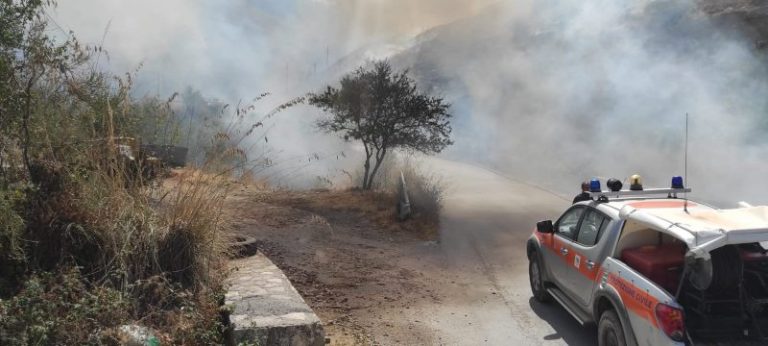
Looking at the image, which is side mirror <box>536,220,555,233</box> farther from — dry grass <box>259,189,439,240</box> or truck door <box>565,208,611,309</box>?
dry grass <box>259,189,439,240</box>

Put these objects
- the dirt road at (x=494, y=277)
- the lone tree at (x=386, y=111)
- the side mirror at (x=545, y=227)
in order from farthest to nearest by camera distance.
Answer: the lone tree at (x=386, y=111) → the side mirror at (x=545, y=227) → the dirt road at (x=494, y=277)

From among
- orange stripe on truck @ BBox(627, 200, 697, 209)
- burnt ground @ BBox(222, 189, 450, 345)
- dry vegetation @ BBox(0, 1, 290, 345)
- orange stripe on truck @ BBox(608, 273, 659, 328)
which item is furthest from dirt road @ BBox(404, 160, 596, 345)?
dry vegetation @ BBox(0, 1, 290, 345)

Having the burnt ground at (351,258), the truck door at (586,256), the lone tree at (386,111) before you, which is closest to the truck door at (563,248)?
the truck door at (586,256)

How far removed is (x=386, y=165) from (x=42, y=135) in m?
9.91

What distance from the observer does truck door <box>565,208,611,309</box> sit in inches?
183

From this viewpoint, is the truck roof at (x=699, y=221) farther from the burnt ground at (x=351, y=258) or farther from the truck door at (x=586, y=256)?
the burnt ground at (x=351, y=258)

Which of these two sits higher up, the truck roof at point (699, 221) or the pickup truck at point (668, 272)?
the truck roof at point (699, 221)

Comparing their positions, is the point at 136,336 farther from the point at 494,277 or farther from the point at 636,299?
the point at 494,277

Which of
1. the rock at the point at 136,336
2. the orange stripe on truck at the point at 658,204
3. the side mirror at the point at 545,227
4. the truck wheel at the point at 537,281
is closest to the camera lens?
the rock at the point at 136,336

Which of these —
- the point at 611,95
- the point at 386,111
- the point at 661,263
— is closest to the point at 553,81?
the point at 611,95

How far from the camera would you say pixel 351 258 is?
760 centimetres

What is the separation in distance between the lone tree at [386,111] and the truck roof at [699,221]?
26.4 ft

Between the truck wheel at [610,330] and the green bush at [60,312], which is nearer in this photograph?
the green bush at [60,312]

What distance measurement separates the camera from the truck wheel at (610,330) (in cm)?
402
